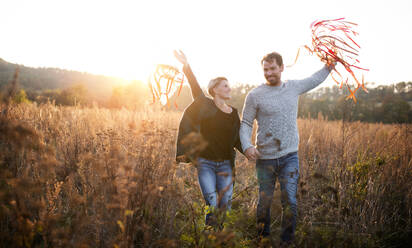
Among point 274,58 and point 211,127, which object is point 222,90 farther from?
point 274,58

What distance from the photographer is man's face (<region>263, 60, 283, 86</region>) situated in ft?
7.44

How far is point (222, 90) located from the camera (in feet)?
7.95

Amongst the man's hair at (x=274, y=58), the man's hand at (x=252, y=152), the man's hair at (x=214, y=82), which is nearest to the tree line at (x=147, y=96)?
the man's hair at (x=214, y=82)

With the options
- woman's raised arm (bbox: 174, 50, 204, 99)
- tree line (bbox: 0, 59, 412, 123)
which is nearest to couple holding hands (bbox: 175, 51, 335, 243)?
woman's raised arm (bbox: 174, 50, 204, 99)

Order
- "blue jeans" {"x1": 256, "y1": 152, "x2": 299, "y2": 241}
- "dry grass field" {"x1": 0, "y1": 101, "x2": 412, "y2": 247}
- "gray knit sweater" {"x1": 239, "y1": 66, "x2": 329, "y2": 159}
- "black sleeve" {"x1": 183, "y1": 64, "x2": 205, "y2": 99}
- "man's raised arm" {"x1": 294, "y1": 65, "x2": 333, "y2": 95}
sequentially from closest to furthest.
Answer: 1. "dry grass field" {"x1": 0, "y1": 101, "x2": 412, "y2": 247}
2. "blue jeans" {"x1": 256, "y1": 152, "x2": 299, "y2": 241}
3. "gray knit sweater" {"x1": 239, "y1": 66, "x2": 329, "y2": 159}
4. "man's raised arm" {"x1": 294, "y1": 65, "x2": 333, "y2": 95}
5. "black sleeve" {"x1": 183, "y1": 64, "x2": 205, "y2": 99}

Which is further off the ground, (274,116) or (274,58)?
(274,58)

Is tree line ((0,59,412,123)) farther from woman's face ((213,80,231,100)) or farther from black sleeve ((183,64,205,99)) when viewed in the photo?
woman's face ((213,80,231,100))

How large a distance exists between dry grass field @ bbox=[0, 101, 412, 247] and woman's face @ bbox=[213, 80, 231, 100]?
72cm

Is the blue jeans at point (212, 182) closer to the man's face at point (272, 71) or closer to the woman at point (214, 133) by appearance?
the woman at point (214, 133)

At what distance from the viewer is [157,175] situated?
78.2 inches

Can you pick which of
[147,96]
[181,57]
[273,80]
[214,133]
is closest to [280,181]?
[214,133]

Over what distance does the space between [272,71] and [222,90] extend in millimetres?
555

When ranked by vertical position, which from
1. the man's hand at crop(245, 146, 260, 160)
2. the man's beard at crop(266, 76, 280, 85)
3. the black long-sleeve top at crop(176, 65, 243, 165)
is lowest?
the man's hand at crop(245, 146, 260, 160)

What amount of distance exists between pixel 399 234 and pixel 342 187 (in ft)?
2.79
